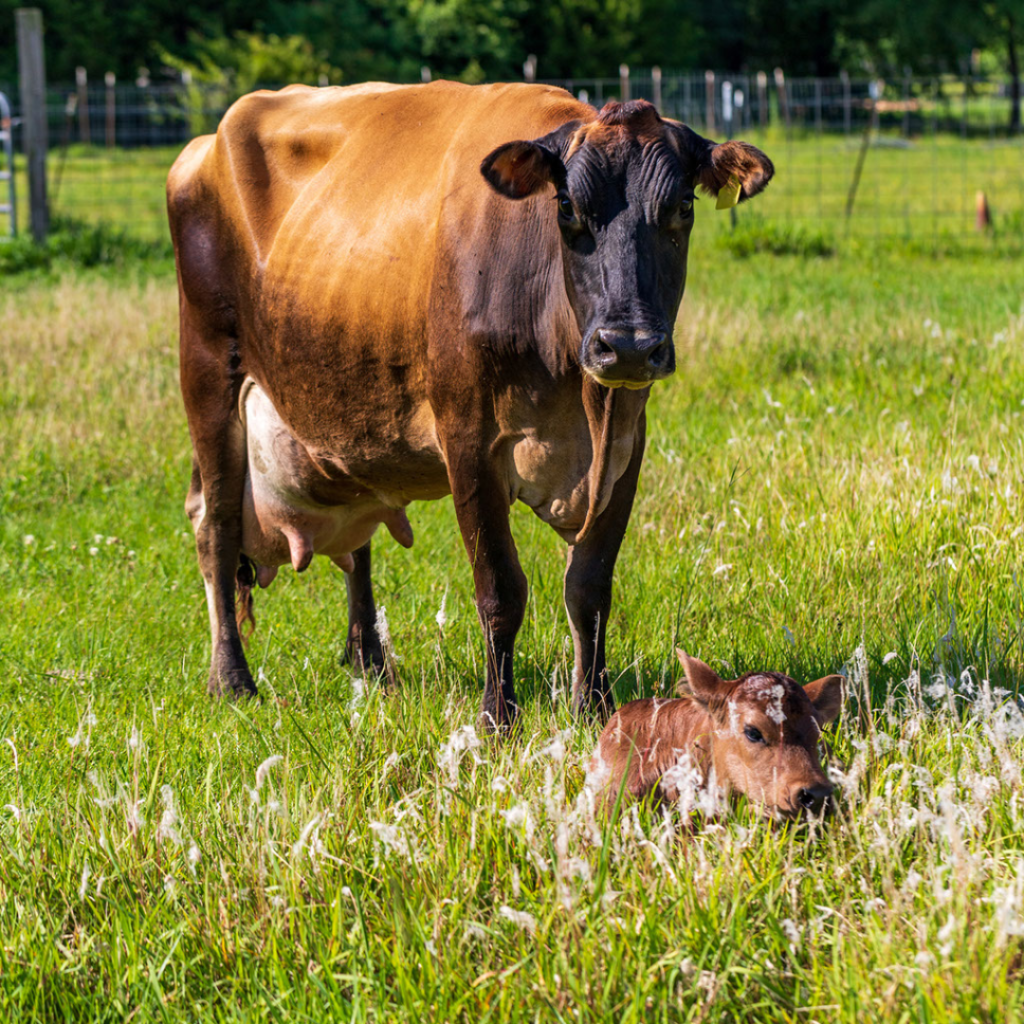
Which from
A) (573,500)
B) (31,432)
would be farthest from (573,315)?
(31,432)

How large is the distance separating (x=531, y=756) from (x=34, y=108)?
14.4 metres

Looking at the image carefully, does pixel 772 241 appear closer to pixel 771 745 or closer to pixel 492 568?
pixel 492 568

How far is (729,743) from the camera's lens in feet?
9.96

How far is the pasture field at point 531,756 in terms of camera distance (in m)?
2.53

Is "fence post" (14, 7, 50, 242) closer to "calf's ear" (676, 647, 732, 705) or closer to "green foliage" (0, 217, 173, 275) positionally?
"green foliage" (0, 217, 173, 275)

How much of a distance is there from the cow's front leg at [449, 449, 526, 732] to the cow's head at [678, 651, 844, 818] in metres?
1.05

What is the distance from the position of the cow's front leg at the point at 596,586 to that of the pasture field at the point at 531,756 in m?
0.19

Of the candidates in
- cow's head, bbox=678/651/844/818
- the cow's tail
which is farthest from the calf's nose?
the cow's tail

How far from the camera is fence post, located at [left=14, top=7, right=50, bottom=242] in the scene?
50.6 ft

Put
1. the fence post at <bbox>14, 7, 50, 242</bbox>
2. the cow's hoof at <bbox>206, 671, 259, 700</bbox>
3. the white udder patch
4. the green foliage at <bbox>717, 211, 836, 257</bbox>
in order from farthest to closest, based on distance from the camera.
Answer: the green foliage at <bbox>717, 211, 836, 257</bbox>, the fence post at <bbox>14, 7, 50, 242</bbox>, the white udder patch, the cow's hoof at <bbox>206, 671, 259, 700</bbox>

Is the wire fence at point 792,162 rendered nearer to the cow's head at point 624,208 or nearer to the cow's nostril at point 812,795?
the cow's head at point 624,208

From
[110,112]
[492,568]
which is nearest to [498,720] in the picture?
[492,568]

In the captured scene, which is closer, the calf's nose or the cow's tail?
the calf's nose

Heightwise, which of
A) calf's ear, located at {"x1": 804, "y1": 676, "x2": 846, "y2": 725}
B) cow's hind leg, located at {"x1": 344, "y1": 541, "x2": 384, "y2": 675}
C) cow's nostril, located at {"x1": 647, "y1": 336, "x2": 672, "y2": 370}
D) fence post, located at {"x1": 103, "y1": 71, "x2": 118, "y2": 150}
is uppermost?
fence post, located at {"x1": 103, "y1": 71, "x2": 118, "y2": 150}
